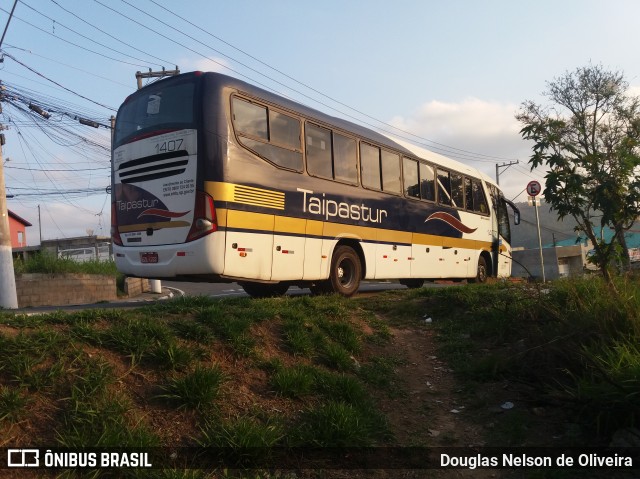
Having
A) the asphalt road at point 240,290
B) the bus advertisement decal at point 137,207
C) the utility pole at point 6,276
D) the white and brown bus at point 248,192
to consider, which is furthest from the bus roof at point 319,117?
the utility pole at point 6,276

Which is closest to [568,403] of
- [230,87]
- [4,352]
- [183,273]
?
[4,352]

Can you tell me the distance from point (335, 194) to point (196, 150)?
8.84 feet

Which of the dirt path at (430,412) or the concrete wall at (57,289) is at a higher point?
the concrete wall at (57,289)

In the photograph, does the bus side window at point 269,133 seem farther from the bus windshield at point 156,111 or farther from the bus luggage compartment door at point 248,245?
the bus luggage compartment door at point 248,245

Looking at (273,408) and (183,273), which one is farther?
(183,273)

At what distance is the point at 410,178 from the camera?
426 inches

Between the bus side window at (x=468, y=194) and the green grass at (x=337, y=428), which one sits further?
the bus side window at (x=468, y=194)

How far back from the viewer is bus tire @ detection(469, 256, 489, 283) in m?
13.8

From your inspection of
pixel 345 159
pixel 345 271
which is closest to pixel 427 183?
pixel 345 159

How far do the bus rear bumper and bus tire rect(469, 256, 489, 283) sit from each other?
9.03 metres

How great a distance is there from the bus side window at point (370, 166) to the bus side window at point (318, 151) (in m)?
1.00

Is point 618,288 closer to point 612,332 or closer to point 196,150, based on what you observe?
point 612,332

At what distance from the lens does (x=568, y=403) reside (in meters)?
4.04

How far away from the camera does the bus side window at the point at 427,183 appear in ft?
36.9
